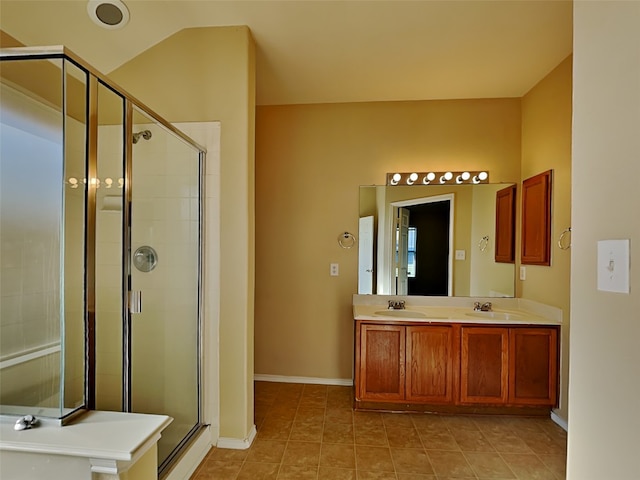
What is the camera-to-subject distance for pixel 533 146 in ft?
9.32

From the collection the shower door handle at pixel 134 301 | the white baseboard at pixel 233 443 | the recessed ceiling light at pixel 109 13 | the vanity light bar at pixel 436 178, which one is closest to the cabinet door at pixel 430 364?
the white baseboard at pixel 233 443

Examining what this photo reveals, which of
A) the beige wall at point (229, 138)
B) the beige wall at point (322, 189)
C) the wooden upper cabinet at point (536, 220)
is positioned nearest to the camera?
the beige wall at point (229, 138)

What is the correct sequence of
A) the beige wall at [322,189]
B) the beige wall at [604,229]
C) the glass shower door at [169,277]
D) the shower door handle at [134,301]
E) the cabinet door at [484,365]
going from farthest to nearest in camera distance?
the beige wall at [322,189]
the cabinet door at [484,365]
the glass shower door at [169,277]
the shower door handle at [134,301]
the beige wall at [604,229]

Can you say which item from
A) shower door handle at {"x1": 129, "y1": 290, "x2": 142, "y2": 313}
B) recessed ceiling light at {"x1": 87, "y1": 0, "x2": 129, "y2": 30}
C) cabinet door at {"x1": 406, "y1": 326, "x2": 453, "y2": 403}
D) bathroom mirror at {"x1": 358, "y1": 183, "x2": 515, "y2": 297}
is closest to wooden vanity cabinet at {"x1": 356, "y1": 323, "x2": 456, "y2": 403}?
cabinet door at {"x1": 406, "y1": 326, "x2": 453, "y2": 403}

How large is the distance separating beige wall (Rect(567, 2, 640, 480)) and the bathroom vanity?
1657 mm

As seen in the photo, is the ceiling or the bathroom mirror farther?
the bathroom mirror

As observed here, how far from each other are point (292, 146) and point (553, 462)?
10.0 feet

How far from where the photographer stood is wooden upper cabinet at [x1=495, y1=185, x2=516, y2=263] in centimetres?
301

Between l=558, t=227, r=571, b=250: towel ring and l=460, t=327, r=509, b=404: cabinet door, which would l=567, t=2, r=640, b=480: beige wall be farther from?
l=558, t=227, r=571, b=250: towel ring

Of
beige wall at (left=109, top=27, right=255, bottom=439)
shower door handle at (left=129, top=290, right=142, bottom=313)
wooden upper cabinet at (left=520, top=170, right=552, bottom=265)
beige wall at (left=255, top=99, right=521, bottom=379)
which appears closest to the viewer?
shower door handle at (left=129, top=290, right=142, bottom=313)

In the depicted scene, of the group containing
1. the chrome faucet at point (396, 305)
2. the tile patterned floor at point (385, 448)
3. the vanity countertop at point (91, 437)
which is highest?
the chrome faucet at point (396, 305)

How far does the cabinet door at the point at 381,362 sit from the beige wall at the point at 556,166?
1.16 m

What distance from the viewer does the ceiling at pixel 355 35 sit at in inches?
77.2

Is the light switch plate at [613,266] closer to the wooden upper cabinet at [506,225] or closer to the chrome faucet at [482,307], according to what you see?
the chrome faucet at [482,307]
